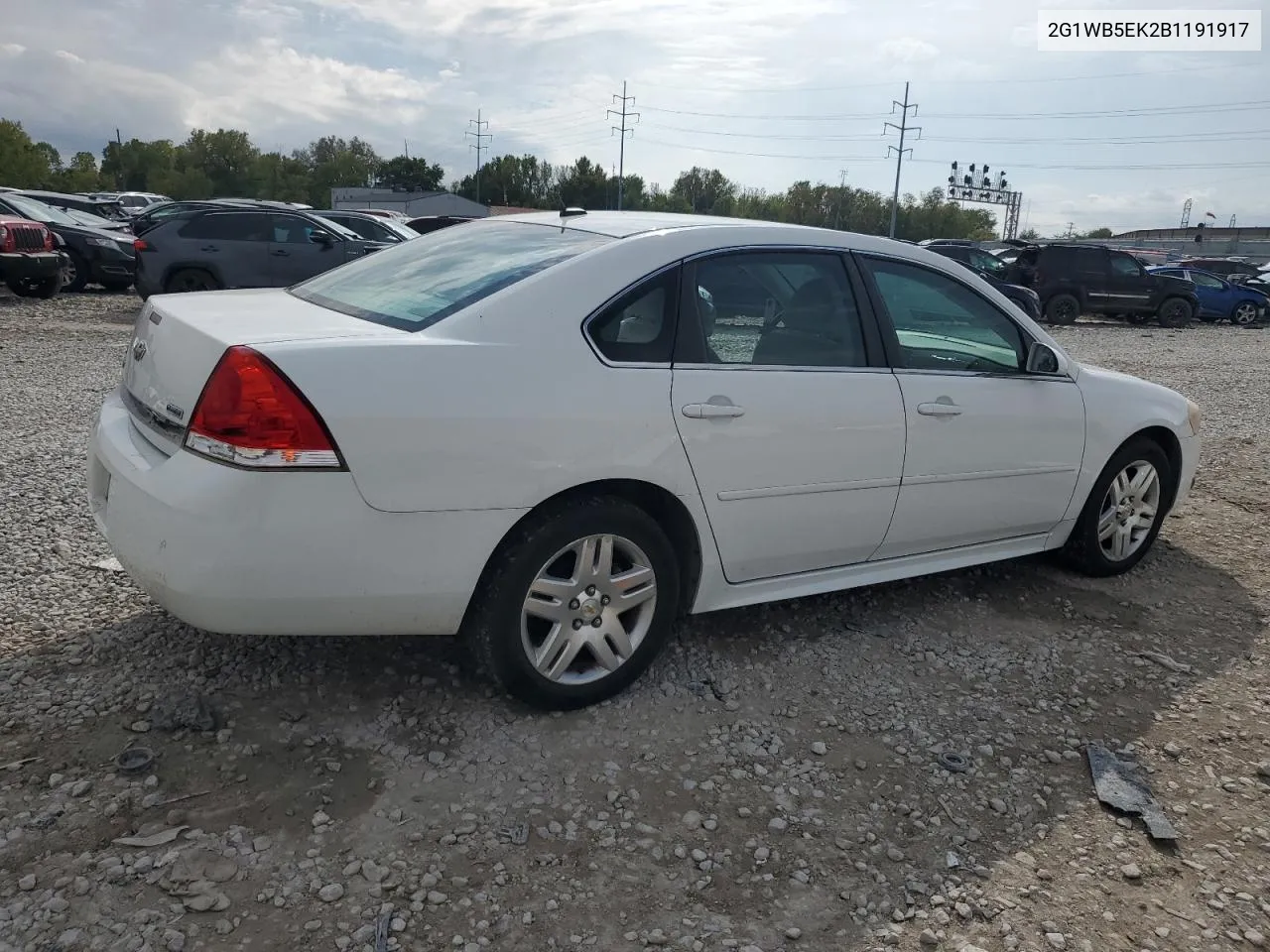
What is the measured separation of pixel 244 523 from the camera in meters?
2.53

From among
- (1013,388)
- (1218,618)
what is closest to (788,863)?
(1013,388)

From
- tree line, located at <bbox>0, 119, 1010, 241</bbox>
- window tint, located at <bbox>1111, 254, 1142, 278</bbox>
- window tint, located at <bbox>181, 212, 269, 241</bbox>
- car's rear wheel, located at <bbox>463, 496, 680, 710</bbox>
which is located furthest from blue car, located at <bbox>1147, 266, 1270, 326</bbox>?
tree line, located at <bbox>0, 119, 1010, 241</bbox>

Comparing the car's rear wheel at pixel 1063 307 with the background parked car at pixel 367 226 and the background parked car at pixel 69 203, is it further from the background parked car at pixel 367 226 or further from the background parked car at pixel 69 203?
the background parked car at pixel 69 203

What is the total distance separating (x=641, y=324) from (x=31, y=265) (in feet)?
42.7

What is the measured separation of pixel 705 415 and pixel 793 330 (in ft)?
2.00

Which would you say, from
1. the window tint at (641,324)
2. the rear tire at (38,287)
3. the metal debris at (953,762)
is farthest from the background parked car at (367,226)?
the metal debris at (953,762)

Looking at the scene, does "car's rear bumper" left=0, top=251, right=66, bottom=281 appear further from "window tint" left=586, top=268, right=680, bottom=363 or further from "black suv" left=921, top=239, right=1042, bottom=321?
"black suv" left=921, top=239, right=1042, bottom=321

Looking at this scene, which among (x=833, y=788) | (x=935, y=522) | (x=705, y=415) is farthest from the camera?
(x=935, y=522)

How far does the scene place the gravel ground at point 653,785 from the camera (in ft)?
7.58

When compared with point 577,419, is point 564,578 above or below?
below

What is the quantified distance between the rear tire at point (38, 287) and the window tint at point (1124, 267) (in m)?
20.5

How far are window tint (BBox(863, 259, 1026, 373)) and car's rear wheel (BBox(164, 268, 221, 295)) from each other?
11234mm

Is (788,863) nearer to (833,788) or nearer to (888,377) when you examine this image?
(833,788)

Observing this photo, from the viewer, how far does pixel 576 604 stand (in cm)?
306
